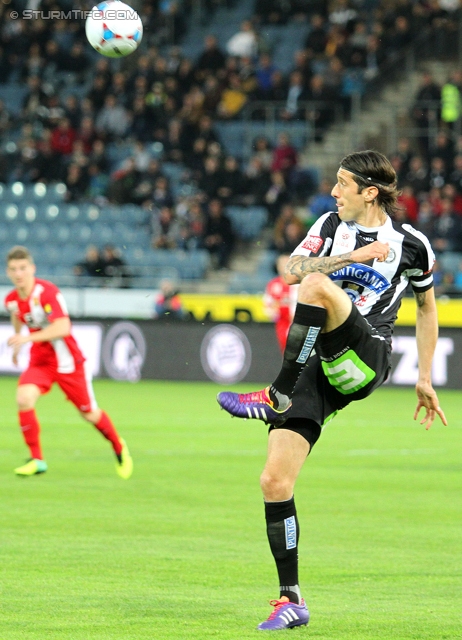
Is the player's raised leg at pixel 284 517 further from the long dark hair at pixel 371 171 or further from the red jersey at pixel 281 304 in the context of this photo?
the red jersey at pixel 281 304

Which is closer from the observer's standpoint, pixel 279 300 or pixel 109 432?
pixel 109 432

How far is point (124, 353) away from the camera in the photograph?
69.9 feet

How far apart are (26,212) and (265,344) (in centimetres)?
779

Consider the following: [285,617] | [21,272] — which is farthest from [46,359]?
[285,617]

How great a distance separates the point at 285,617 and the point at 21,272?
226 inches

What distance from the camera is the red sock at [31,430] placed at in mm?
9906

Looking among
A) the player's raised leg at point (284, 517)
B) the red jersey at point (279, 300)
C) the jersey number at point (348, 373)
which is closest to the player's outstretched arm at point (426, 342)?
the jersey number at point (348, 373)

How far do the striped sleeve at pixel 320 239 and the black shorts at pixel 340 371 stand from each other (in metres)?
0.40

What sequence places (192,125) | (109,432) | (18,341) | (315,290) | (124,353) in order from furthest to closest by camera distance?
(192,125) → (124,353) → (109,432) → (18,341) → (315,290)

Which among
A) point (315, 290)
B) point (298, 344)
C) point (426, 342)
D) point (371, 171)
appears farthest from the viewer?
point (426, 342)

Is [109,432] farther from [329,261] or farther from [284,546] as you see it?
[329,261]

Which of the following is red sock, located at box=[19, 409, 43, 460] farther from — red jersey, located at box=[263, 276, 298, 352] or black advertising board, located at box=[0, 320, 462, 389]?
black advertising board, located at box=[0, 320, 462, 389]

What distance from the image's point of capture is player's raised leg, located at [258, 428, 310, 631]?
201 inches

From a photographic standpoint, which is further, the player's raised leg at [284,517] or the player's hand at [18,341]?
the player's hand at [18,341]
